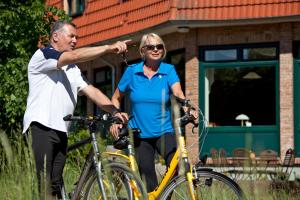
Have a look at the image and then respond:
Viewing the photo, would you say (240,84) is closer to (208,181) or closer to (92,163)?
(208,181)

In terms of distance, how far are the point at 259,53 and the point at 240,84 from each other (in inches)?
36.9

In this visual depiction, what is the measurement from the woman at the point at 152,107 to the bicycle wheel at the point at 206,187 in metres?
0.75

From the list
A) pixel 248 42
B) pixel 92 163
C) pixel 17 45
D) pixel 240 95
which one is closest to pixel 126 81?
pixel 92 163

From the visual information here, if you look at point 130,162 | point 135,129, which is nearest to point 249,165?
point 130,162

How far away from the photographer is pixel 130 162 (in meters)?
7.04

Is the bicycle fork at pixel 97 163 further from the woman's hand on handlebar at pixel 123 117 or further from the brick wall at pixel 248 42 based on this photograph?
the brick wall at pixel 248 42

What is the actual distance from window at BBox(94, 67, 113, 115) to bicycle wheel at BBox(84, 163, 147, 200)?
73.0 ft

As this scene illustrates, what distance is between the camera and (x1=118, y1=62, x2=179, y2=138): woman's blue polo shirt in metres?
7.69

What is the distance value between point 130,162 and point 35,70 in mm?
988

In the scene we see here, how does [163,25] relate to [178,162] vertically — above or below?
above

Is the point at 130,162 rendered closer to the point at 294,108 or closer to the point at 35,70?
the point at 35,70

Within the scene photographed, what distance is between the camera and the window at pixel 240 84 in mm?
24031

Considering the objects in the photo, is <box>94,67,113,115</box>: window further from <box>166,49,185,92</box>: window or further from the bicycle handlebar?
the bicycle handlebar

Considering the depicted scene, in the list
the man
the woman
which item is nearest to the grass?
the man
